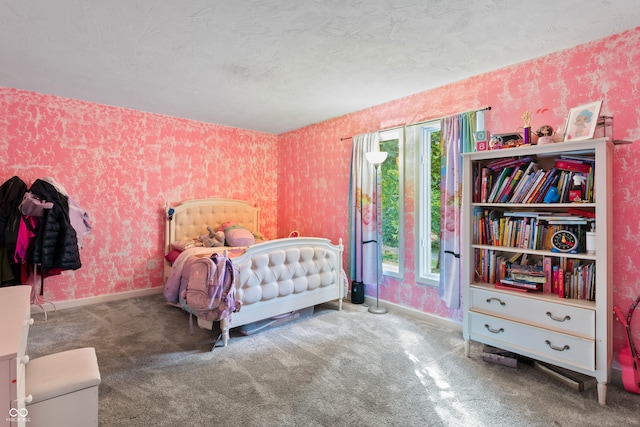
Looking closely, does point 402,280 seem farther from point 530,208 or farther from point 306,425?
point 306,425

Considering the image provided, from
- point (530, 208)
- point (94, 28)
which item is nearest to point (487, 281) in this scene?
point (530, 208)

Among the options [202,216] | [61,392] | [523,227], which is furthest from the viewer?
[202,216]

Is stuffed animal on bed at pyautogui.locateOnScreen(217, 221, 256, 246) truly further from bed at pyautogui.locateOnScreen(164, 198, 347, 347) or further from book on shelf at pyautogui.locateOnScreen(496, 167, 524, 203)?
book on shelf at pyautogui.locateOnScreen(496, 167, 524, 203)

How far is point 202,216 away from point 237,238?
87 cm

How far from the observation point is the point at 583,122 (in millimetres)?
2240

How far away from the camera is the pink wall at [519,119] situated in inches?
92.7

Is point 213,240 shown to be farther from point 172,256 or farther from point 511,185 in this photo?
point 511,185

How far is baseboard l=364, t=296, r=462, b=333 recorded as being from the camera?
3338 millimetres

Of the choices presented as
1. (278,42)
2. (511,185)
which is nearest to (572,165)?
(511,185)

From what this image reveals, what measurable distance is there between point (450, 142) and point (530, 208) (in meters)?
0.96

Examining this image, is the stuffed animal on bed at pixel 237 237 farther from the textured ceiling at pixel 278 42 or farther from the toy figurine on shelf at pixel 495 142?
the toy figurine on shelf at pixel 495 142

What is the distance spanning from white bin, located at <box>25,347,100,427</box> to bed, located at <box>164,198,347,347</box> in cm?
139

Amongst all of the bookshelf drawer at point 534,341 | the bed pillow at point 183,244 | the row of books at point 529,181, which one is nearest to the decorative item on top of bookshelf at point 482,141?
the row of books at point 529,181

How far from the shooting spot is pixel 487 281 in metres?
2.79
